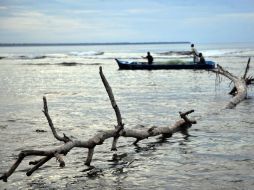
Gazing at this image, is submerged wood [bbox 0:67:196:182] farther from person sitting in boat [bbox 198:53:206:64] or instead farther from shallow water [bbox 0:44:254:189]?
person sitting in boat [bbox 198:53:206:64]

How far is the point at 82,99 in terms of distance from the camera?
25031 mm

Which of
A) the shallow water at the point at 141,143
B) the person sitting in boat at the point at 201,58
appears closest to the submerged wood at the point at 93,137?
the shallow water at the point at 141,143

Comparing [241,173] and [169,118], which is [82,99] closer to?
[169,118]

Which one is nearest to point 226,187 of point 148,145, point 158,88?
point 148,145

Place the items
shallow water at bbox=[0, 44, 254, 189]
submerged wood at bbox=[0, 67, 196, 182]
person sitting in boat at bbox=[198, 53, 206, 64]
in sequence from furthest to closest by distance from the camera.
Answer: person sitting in boat at bbox=[198, 53, 206, 64] < shallow water at bbox=[0, 44, 254, 189] < submerged wood at bbox=[0, 67, 196, 182]

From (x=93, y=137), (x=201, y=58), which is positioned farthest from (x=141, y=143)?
(x=201, y=58)

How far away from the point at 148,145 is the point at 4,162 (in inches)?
155

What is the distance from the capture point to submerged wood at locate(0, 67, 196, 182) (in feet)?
27.5

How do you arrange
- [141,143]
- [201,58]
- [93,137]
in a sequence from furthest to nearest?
[201,58] < [141,143] < [93,137]

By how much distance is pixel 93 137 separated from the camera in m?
10.1

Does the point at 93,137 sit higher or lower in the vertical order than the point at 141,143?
higher

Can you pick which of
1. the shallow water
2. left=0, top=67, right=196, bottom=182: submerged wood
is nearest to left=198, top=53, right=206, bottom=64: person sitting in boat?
the shallow water

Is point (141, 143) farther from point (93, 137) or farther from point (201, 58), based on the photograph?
point (201, 58)

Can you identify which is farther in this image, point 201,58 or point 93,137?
point 201,58
